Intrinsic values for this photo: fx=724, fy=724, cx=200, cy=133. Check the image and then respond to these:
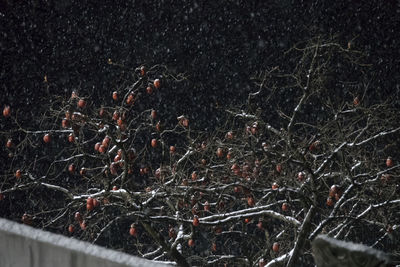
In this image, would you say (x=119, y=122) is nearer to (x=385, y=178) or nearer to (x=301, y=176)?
(x=301, y=176)

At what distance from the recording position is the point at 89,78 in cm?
1484

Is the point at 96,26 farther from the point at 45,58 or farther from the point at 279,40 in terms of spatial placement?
the point at 279,40

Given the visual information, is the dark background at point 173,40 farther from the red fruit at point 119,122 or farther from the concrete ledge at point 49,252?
the concrete ledge at point 49,252

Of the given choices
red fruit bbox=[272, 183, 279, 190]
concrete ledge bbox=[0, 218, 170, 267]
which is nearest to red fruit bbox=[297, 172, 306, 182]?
red fruit bbox=[272, 183, 279, 190]

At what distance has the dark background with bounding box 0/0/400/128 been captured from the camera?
13.8 meters

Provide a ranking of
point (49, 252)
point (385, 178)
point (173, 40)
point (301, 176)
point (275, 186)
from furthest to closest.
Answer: point (173, 40) < point (301, 176) < point (385, 178) < point (275, 186) < point (49, 252)

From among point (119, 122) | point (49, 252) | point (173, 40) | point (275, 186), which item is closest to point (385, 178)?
point (275, 186)

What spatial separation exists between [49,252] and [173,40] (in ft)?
40.7

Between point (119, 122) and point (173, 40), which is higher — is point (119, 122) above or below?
above

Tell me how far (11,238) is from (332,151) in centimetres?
346

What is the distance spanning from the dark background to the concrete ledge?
11146mm

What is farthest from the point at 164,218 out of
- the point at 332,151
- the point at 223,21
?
the point at 223,21

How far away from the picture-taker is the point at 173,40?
48.0 ft

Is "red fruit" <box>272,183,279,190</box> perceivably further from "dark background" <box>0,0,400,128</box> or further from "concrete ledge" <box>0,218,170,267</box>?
"dark background" <box>0,0,400,128</box>
